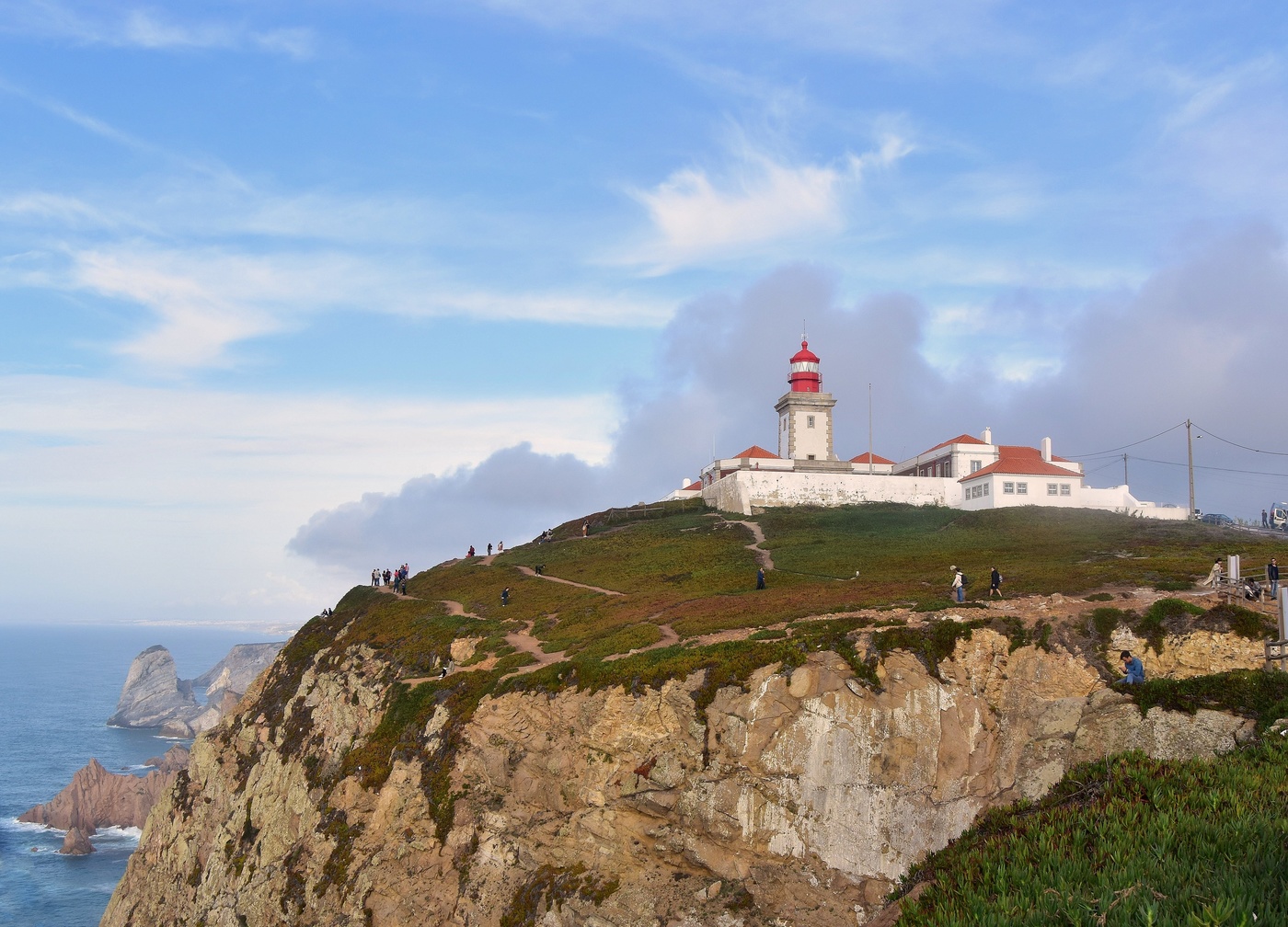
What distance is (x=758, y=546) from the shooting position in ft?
226

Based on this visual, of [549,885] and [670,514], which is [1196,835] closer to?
[549,885]

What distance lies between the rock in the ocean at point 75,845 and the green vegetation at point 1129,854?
Result: 101257 mm

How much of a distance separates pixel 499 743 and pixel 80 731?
178 m

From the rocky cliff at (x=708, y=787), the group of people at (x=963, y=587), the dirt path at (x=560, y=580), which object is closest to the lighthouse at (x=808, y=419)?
the dirt path at (x=560, y=580)

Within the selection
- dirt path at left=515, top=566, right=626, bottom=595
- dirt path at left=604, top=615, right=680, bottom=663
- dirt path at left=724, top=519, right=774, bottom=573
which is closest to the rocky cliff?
dirt path at left=604, top=615, right=680, bottom=663

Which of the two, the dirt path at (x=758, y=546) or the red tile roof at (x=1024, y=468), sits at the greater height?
the red tile roof at (x=1024, y=468)

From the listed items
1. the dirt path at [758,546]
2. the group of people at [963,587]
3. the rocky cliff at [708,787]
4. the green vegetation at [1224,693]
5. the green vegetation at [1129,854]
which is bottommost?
the rocky cliff at [708,787]

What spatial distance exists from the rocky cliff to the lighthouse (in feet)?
188

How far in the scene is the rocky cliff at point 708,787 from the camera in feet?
101

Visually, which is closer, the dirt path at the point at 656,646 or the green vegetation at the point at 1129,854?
the green vegetation at the point at 1129,854

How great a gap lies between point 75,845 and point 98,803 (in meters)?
12.9

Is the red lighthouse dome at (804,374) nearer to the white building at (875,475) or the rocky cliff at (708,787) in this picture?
the white building at (875,475)

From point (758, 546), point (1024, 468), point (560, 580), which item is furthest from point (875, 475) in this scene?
point (560, 580)

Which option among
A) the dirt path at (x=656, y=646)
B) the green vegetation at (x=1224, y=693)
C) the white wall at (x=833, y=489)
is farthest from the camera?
the white wall at (x=833, y=489)
